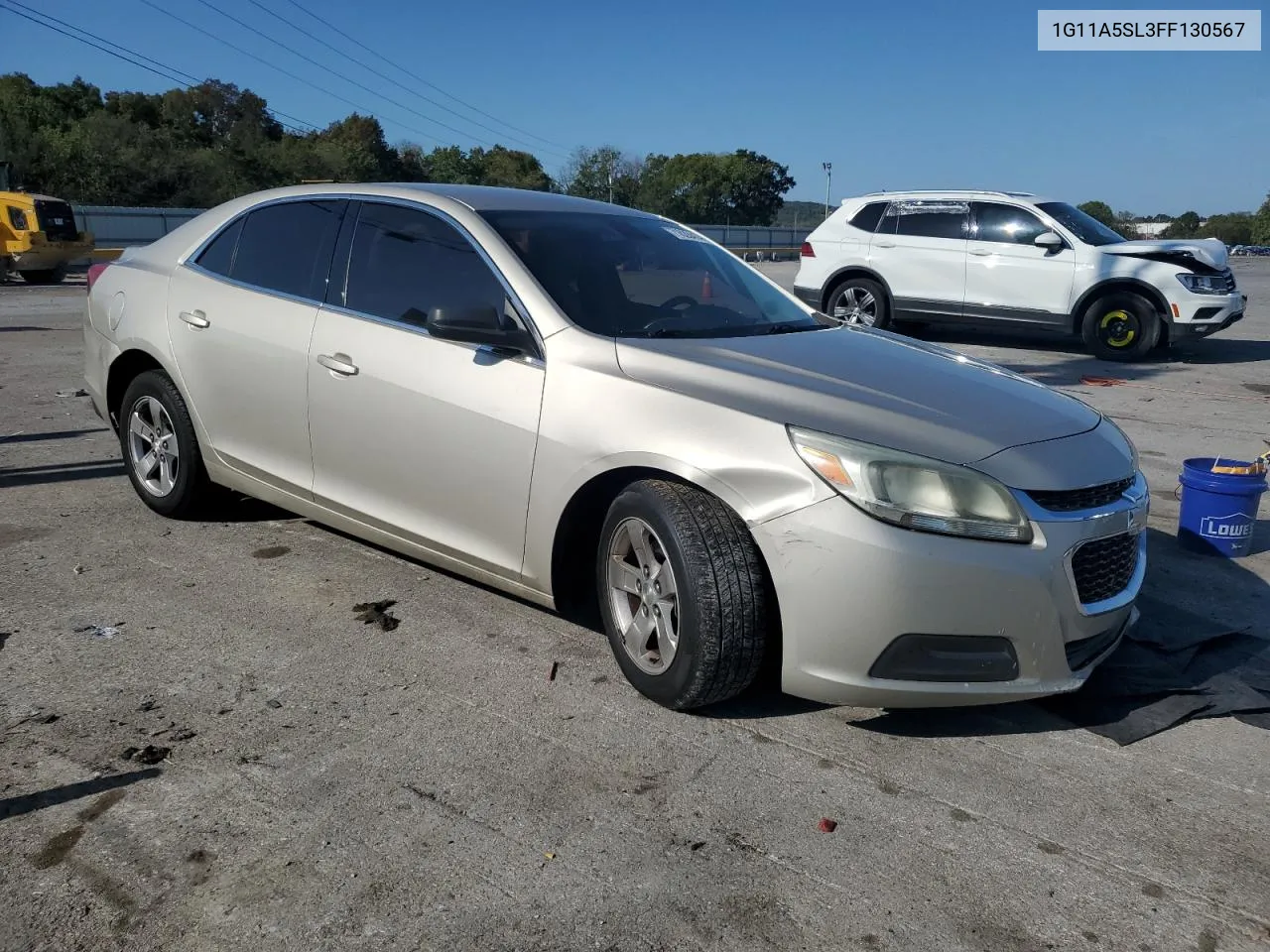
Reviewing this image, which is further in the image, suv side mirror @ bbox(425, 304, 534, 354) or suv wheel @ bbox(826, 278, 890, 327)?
suv wheel @ bbox(826, 278, 890, 327)

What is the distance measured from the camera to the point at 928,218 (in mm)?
13312

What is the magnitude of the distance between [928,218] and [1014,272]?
1.25 m

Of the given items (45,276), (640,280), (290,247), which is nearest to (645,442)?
(640,280)

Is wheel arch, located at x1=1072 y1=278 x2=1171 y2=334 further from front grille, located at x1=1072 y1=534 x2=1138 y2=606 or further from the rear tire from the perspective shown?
the rear tire

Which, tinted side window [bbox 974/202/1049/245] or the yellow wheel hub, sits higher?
tinted side window [bbox 974/202/1049/245]

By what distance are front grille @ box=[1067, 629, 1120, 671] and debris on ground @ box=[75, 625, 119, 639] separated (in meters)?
3.26

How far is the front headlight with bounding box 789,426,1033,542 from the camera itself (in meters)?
3.08

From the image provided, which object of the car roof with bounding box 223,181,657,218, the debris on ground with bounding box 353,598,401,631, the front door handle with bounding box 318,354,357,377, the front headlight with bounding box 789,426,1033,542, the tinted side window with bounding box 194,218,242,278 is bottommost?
the debris on ground with bounding box 353,598,401,631

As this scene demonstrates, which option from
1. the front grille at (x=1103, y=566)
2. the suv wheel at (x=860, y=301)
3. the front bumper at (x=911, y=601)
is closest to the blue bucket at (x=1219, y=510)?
the front grille at (x=1103, y=566)

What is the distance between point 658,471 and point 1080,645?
136cm

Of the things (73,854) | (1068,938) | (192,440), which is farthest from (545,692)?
(192,440)

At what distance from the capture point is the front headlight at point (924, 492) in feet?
10.1

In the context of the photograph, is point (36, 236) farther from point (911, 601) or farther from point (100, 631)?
point (911, 601)

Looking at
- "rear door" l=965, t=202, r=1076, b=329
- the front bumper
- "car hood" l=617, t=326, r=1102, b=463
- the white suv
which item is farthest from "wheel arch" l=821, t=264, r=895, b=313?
the front bumper
